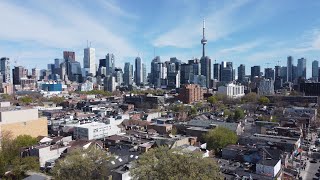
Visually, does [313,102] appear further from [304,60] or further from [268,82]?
[304,60]

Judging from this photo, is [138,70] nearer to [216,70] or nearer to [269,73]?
[216,70]

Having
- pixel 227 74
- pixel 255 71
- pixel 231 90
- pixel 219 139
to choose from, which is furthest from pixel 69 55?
pixel 219 139

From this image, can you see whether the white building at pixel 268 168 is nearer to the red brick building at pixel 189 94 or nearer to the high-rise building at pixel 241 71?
the red brick building at pixel 189 94

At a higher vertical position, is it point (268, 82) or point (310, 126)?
point (268, 82)

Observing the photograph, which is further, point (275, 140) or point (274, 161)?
point (275, 140)

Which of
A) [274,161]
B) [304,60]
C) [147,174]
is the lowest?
[274,161]

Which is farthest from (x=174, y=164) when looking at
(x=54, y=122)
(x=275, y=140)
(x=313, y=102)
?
(x=313, y=102)
